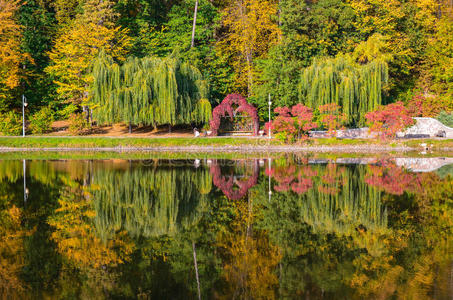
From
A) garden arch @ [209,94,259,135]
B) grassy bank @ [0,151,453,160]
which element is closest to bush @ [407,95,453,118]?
grassy bank @ [0,151,453,160]

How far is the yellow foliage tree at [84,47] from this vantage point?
148 feet

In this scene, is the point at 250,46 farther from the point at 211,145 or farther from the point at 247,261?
the point at 247,261

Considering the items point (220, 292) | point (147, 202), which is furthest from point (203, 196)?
point (220, 292)

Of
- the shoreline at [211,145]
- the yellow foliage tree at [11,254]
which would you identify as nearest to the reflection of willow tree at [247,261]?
the yellow foliage tree at [11,254]

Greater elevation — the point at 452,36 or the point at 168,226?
the point at 452,36

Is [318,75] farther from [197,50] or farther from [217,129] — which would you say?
[197,50]

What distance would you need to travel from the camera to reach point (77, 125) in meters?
42.6

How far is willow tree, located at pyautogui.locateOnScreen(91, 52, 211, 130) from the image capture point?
3912 centimetres

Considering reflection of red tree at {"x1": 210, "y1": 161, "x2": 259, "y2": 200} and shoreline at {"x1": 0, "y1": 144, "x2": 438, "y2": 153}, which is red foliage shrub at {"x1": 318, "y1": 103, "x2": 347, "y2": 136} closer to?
shoreline at {"x1": 0, "y1": 144, "x2": 438, "y2": 153}

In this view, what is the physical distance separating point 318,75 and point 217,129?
10.6 m

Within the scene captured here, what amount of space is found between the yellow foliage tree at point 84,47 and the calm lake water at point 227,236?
84.4 feet

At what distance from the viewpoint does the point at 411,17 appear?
160ft

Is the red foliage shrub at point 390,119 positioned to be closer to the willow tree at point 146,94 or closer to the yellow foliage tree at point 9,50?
the willow tree at point 146,94

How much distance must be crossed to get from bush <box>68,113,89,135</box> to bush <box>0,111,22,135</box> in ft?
16.0
